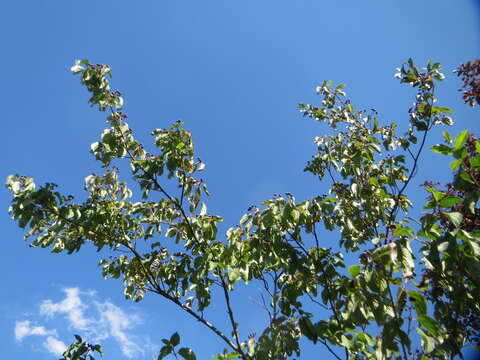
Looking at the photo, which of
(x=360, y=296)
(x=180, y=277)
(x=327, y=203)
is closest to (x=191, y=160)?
(x=180, y=277)

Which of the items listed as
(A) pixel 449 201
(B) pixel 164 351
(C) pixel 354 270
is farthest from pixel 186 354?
(A) pixel 449 201

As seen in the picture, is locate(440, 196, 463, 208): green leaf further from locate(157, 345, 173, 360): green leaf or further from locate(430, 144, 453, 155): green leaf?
locate(157, 345, 173, 360): green leaf

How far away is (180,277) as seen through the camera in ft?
11.3

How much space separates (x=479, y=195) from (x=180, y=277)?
290cm

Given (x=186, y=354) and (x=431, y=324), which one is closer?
(x=431, y=324)

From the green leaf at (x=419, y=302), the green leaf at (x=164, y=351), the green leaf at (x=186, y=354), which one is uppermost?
the green leaf at (x=164, y=351)

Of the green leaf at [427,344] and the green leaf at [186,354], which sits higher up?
the green leaf at [186,354]

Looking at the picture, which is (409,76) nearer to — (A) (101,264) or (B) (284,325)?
(B) (284,325)

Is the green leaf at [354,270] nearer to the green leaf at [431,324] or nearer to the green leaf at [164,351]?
the green leaf at [431,324]

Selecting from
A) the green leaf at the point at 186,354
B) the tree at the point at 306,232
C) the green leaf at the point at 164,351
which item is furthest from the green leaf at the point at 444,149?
the green leaf at the point at 164,351

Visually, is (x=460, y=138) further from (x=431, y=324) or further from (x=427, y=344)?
(x=427, y=344)

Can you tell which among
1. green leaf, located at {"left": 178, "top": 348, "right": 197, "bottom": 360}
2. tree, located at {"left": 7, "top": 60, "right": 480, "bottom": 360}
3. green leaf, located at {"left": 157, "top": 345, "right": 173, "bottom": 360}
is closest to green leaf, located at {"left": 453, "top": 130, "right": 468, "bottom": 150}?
tree, located at {"left": 7, "top": 60, "right": 480, "bottom": 360}

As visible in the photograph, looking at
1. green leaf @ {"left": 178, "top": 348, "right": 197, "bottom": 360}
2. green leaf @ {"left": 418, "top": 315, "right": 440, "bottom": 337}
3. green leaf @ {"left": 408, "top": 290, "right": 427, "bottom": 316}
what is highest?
green leaf @ {"left": 178, "top": 348, "right": 197, "bottom": 360}

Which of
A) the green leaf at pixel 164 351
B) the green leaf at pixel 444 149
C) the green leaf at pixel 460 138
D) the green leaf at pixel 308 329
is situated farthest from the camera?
the green leaf at pixel 164 351
